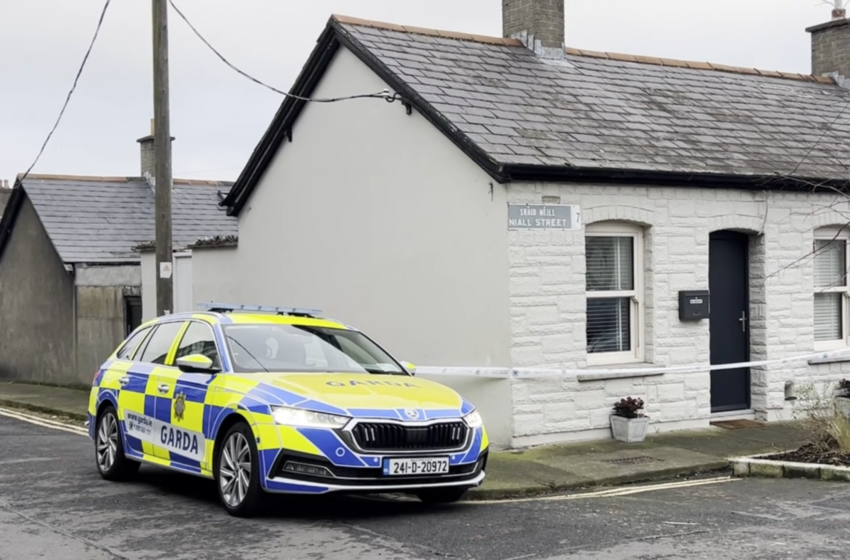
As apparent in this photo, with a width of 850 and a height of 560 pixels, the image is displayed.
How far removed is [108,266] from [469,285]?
11.6m

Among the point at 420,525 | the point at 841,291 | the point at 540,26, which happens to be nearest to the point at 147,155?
the point at 540,26

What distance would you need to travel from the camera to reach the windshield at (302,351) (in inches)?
370

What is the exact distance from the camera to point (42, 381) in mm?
25016

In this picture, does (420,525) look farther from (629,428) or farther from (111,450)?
(629,428)

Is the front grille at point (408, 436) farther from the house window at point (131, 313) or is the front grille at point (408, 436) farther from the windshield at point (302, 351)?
the house window at point (131, 313)

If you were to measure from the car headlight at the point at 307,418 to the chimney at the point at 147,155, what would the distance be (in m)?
22.5

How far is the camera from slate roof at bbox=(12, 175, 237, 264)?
2420cm

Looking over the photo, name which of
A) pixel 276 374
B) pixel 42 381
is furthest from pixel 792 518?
pixel 42 381

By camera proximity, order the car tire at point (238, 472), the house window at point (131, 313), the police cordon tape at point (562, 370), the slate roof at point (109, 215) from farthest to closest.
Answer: the slate roof at point (109, 215) < the house window at point (131, 313) < the police cordon tape at point (562, 370) < the car tire at point (238, 472)

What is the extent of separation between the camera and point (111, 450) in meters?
10.7

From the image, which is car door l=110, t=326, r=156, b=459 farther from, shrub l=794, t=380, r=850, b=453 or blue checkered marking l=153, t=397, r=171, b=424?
shrub l=794, t=380, r=850, b=453

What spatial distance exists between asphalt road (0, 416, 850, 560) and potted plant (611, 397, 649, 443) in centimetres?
238

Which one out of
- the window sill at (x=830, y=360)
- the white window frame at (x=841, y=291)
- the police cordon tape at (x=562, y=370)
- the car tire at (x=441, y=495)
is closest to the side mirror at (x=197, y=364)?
the car tire at (x=441, y=495)

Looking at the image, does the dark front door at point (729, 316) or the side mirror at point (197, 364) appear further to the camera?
the dark front door at point (729, 316)
